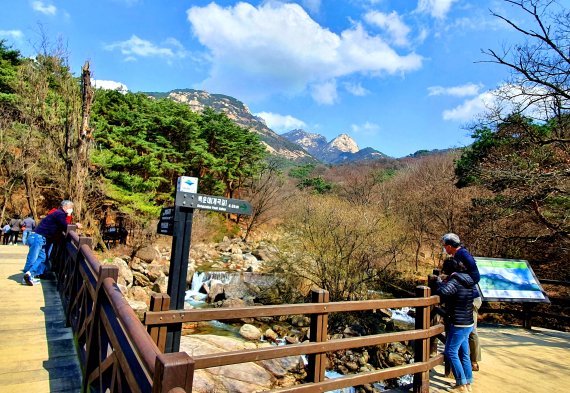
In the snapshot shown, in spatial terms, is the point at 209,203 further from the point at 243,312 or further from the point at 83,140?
the point at 83,140

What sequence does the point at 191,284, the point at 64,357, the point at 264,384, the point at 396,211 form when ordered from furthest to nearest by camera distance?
the point at 396,211 < the point at 191,284 < the point at 264,384 < the point at 64,357

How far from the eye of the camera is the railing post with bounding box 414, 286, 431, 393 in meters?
4.05

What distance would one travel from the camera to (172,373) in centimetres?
147

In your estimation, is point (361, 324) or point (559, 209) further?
point (559, 209)

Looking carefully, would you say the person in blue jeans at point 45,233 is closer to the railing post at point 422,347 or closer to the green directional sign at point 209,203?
the green directional sign at point 209,203

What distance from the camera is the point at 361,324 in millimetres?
11883

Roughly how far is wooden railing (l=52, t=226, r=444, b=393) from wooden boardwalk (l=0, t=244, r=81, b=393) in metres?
0.23

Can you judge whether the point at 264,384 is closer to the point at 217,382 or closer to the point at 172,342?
the point at 217,382

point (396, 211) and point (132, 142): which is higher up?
point (132, 142)

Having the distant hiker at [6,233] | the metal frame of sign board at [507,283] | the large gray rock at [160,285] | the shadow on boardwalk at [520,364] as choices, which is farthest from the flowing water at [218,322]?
the distant hiker at [6,233]

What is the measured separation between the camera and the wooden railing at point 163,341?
1.79 m

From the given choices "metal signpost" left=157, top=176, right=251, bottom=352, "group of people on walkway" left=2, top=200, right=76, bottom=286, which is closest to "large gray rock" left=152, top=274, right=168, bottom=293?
"group of people on walkway" left=2, top=200, right=76, bottom=286

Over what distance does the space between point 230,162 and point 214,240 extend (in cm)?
840

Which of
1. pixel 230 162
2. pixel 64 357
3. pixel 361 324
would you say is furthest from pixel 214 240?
pixel 64 357
